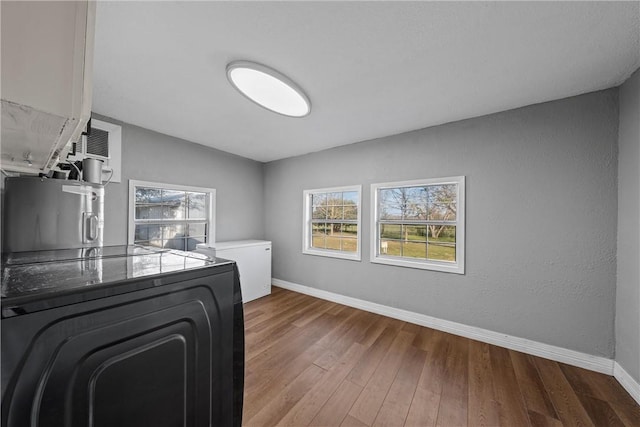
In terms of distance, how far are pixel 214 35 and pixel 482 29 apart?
160cm

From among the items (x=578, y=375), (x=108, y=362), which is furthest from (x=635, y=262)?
(x=108, y=362)

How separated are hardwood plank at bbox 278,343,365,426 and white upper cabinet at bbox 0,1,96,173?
71.6 inches

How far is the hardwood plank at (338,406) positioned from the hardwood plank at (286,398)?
0.19 m

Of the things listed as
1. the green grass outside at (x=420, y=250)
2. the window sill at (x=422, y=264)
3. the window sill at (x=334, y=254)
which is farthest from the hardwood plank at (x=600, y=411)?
the window sill at (x=334, y=254)

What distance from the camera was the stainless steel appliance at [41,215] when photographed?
57.8 inches

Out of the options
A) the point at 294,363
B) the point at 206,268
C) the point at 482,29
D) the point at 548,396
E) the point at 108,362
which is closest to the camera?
the point at 108,362

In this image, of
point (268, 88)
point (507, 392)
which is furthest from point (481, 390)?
point (268, 88)

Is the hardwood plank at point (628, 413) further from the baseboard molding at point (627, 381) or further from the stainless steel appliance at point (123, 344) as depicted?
the stainless steel appliance at point (123, 344)

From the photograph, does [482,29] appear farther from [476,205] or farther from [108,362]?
[108,362]

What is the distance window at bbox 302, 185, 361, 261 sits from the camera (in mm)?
3371

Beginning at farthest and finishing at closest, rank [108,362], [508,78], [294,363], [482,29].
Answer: [294,363] < [508,78] < [482,29] < [108,362]

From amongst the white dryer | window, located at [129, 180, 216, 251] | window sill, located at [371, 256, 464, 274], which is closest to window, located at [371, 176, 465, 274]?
window sill, located at [371, 256, 464, 274]

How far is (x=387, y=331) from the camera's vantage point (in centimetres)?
254

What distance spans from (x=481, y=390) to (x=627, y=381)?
3.55 feet
